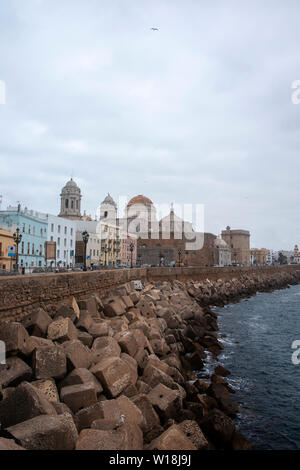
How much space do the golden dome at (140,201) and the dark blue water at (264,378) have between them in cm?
5094

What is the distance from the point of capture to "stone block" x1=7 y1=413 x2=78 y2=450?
3.68 meters

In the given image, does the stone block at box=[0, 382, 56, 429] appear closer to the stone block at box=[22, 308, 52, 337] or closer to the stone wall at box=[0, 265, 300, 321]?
the stone block at box=[22, 308, 52, 337]

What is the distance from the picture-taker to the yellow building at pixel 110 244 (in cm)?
4841

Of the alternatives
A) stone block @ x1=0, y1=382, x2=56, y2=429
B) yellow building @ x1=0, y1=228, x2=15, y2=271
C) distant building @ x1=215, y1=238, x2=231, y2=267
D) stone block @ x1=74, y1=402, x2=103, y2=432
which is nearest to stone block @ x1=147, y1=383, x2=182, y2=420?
stone block @ x1=74, y1=402, x2=103, y2=432

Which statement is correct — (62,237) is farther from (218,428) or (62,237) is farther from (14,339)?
(218,428)

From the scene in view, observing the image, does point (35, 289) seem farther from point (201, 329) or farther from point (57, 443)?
point (201, 329)

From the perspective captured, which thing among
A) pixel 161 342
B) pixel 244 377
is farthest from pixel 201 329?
pixel 161 342

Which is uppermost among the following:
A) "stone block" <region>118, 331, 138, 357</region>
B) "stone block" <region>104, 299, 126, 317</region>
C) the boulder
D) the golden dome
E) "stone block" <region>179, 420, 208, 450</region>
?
the golden dome

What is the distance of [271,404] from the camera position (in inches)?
335

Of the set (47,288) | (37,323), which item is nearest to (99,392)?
(37,323)

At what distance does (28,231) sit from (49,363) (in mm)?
29422

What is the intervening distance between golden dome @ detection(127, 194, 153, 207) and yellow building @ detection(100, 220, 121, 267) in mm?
17836

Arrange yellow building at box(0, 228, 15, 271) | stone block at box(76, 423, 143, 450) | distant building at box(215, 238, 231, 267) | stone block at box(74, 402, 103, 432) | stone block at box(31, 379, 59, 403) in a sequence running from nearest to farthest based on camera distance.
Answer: stone block at box(76, 423, 143, 450) < stone block at box(74, 402, 103, 432) < stone block at box(31, 379, 59, 403) < yellow building at box(0, 228, 15, 271) < distant building at box(215, 238, 231, 267)

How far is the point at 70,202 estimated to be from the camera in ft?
210
